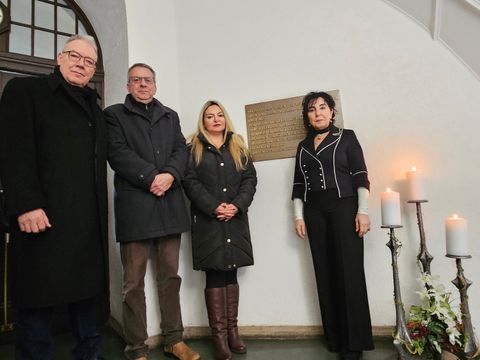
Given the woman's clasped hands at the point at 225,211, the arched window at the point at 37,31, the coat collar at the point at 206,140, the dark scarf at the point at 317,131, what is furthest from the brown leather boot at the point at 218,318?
the arched window at the point at 37,31

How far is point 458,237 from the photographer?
1.63m

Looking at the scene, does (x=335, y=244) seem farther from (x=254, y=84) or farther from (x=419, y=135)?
(x=254, y=84)

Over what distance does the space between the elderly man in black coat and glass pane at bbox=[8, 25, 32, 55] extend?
1.13 meters

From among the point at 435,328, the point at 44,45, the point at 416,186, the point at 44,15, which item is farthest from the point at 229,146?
the point at 44,15

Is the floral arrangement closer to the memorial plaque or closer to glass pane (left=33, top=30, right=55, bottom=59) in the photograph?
the memorial plaque

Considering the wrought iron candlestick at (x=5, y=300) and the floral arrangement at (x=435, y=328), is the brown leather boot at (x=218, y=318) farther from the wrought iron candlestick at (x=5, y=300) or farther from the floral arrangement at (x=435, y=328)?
the wrought iron candlestick at (x=5, y=300)

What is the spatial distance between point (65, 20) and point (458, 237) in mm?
2966

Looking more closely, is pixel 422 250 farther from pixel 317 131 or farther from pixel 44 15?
pixel 44 15

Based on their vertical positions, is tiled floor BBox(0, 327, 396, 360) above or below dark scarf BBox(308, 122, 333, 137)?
below

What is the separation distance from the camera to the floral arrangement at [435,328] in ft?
5.31

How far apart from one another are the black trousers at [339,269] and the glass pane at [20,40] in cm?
220

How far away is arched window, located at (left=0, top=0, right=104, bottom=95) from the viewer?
225 centimetres

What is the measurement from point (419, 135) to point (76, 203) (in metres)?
1.99

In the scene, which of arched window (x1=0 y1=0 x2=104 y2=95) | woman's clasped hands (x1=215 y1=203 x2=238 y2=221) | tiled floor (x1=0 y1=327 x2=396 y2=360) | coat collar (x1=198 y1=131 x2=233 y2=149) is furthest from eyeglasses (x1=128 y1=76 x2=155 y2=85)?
tiled floor (x1=0 y1=327 x2=396 y2=360)
